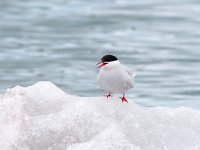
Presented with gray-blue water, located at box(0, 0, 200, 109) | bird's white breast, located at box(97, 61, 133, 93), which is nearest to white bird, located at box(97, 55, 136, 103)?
bird's white breast, located at box(97, 61, 133, 93)

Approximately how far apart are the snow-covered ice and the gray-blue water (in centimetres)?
346

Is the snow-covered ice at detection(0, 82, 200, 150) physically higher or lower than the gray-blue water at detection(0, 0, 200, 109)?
higher

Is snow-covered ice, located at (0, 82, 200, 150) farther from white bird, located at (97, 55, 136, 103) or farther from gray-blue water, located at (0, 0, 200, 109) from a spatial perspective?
gray-blue water, located at (0, 0, 200, 109)

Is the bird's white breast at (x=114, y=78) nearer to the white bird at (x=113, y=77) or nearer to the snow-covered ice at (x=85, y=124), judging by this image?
the white bird at (x=113, y=77)

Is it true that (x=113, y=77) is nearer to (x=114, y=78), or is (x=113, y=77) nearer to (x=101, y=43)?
(x=114, y=78)

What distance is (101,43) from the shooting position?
15.2 metres

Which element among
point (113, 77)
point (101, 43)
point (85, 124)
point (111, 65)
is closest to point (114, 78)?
point (113, 77)

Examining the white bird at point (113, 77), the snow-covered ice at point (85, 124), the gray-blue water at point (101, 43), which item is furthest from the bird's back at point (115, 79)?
the gray-blue water at point (101, 43)

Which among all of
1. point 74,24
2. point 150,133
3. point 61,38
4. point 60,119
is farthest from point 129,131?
point 74,24

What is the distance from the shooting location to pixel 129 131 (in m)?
6.62

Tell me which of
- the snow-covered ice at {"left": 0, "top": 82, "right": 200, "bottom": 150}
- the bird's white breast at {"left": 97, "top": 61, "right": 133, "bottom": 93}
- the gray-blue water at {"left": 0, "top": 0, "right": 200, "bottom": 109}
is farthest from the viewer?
the gray-blue water at {"left": 0, "top": 0, "right": 200, "bottom": 109}

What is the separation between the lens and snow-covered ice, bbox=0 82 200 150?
6430 millimetres

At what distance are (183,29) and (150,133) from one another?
10.3m

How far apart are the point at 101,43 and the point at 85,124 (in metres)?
8.70
